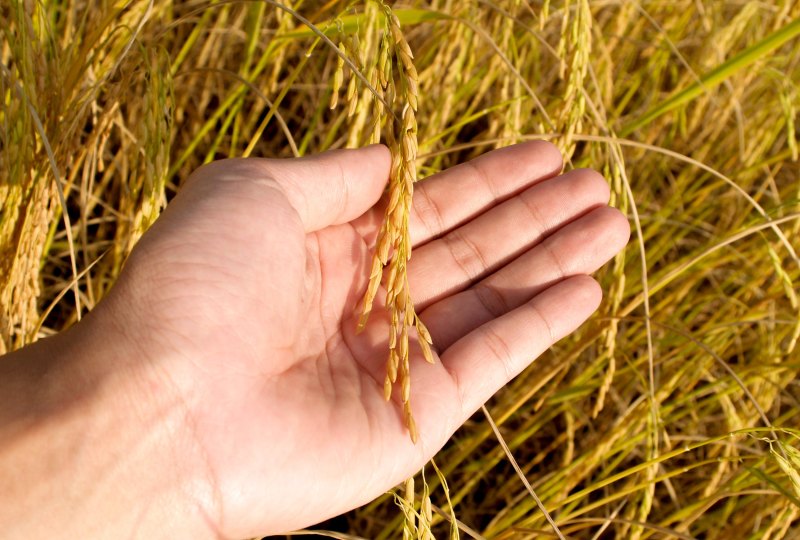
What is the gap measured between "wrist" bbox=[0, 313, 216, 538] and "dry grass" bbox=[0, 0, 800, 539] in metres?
0.21

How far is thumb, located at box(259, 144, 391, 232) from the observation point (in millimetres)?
1345

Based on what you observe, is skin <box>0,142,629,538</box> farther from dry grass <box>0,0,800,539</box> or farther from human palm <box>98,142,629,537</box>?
dry grass <box>0,0,800,539</box>

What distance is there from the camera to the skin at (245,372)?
117 centimetres

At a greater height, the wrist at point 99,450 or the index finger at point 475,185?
the index finger at point 475,185

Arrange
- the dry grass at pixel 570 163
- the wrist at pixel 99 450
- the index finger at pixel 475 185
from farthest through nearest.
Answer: the index finger at pixel 475 185 → the dry grass at pixel 570 163 → the wrist at pixel 99 450

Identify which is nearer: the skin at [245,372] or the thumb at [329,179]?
the skin at [245,372]

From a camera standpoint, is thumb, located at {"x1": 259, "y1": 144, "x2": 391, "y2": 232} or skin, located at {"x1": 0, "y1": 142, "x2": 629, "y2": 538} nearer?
skin, located at {"x1": 0, "y1": 142, "x2": 629, "y2": 538}

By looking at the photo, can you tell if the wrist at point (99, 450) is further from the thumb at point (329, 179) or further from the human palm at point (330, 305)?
the thumb at point (329, 179)

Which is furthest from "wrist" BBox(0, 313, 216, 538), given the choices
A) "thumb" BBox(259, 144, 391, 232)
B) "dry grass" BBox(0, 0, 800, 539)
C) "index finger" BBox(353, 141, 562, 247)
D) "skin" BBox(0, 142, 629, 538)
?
"index finger" BBox(353, 141, 562, 247)

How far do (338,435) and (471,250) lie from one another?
0.50 metres

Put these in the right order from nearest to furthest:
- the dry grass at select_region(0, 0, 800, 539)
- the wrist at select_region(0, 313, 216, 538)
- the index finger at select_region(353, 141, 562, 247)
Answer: the wrist at select_region(0, 313, 216, 538)
the dry grass at select_region(0, 0, 800, 539)
the index finger at select_region(353, 141, 562, 247)

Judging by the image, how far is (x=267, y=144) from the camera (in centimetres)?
234

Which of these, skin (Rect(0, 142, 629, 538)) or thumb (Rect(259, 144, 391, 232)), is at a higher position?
thumb (Rect(259, 144, 391, 232))

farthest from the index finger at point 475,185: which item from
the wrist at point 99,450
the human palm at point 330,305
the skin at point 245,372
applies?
the wrist at point 99,450
